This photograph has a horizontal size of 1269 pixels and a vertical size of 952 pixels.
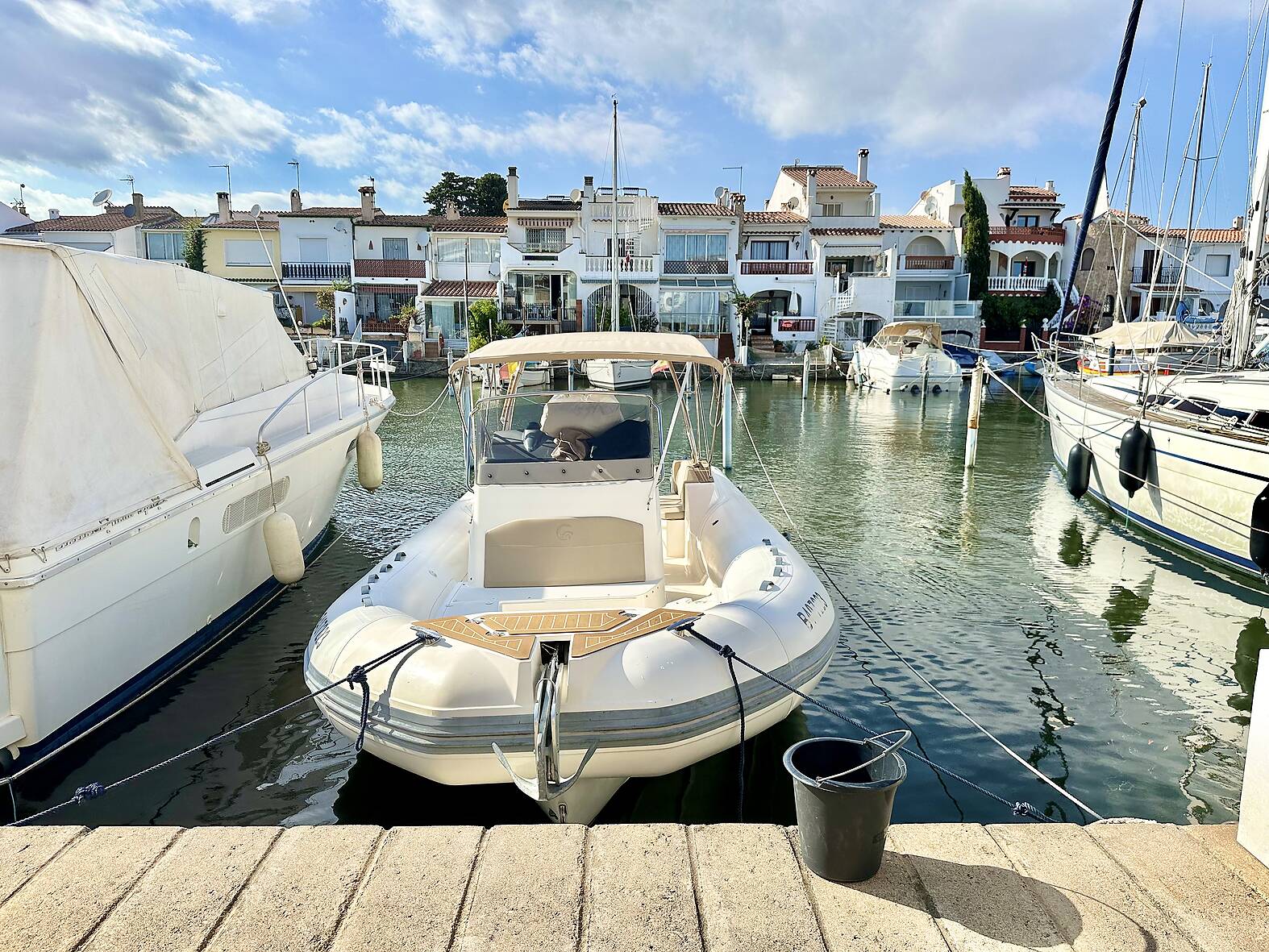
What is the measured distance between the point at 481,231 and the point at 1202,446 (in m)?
38.4

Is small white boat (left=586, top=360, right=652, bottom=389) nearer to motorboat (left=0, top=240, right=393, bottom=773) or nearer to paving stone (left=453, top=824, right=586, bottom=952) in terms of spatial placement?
motorboat (left=0, top=240, right=393, bottom=773)

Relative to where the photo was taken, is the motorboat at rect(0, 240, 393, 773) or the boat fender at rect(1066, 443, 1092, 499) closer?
the motorboat at rect(0, 240, 393, 773)

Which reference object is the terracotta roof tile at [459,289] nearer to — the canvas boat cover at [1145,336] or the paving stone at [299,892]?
the canvas boat cover at [1145,336]

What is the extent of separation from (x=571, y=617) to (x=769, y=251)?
41964 mm

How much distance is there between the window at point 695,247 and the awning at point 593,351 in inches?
1376

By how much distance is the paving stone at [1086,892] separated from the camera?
2594 mm

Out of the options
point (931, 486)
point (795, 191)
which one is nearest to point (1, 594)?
point (931, 486)

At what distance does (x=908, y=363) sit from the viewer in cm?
3002

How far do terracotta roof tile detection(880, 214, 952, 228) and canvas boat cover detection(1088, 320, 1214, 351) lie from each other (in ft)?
89.2

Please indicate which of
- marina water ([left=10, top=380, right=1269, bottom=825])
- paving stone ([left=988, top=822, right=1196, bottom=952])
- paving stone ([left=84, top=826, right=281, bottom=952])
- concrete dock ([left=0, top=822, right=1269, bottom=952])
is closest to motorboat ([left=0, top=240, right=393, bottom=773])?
marina water ([left=10, top=380, right=1269, bottom=825])

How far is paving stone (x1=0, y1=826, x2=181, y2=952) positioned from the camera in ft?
8.65

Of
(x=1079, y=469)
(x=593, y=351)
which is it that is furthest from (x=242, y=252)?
(x=1079, y=469)

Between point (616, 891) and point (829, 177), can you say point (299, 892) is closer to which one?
point (616, 891)

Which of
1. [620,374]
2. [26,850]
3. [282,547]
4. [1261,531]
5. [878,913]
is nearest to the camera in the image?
[878,913]
